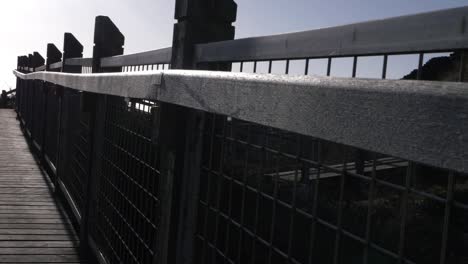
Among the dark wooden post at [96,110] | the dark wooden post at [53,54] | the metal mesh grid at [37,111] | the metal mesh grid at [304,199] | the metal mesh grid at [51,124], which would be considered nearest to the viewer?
the metal mesh grid at [304,199]

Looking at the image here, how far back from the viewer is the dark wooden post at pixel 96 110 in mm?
4492

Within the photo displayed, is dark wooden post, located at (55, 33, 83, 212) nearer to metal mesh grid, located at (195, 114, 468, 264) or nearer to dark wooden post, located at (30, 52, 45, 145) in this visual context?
dark wooden post, located at (30, 52, 45, 145)

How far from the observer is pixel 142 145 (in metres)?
3.19

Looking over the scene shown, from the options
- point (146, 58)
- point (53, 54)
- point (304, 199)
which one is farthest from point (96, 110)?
point (53, 54)

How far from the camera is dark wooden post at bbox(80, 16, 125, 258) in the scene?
449 cm

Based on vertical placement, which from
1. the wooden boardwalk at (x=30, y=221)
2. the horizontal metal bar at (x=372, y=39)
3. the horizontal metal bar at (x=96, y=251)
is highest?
the horizontal metal bar at (x=372, y=39)

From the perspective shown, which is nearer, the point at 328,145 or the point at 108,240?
the point at 328,145

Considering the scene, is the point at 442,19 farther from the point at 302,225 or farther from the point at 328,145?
the point at 302,225

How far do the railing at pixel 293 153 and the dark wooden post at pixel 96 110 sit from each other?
0.65 m

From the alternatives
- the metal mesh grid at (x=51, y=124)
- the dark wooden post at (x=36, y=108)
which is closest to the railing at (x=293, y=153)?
the metal mesh grid at (x=51, y=124)

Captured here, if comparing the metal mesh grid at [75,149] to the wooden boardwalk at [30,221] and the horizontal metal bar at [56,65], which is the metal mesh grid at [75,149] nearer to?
the wooden boardwalk at [30,221]

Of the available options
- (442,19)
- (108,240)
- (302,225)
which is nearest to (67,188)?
(108,240)

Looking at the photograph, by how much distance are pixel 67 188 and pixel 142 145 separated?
3.81m

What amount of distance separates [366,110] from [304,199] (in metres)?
1.06
